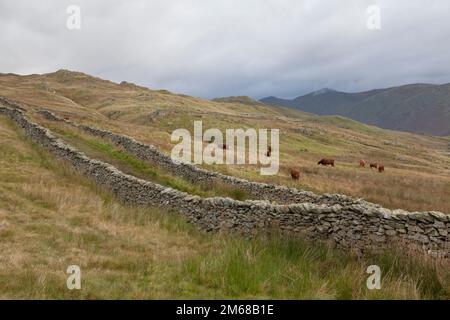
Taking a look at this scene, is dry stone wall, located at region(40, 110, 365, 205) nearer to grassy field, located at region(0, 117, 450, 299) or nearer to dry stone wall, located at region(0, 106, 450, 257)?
dry stone wall, located at region(0, 106, 450, 257)

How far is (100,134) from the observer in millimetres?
36812

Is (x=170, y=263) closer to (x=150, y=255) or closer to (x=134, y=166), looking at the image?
(x=150, y=255)

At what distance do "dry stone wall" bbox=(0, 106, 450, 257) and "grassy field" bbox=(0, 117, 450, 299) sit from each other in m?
0.50

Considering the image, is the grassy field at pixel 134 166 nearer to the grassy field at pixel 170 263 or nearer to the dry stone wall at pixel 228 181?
the dry stone wall at pixel 228 181

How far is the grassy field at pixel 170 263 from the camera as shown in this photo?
7.98 metres

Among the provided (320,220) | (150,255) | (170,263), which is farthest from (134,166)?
(170,263)

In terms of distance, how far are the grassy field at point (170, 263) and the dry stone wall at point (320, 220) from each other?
0.50m

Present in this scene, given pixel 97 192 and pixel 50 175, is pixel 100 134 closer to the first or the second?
pixel 50 175

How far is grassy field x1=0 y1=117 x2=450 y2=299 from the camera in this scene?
7977mm

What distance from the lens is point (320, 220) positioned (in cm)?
1147

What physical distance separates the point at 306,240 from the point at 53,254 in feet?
20.4

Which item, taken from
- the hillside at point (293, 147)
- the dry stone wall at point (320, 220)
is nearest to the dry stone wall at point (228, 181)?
the hillside at point (293, 147)

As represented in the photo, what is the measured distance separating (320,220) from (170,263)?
419cm
